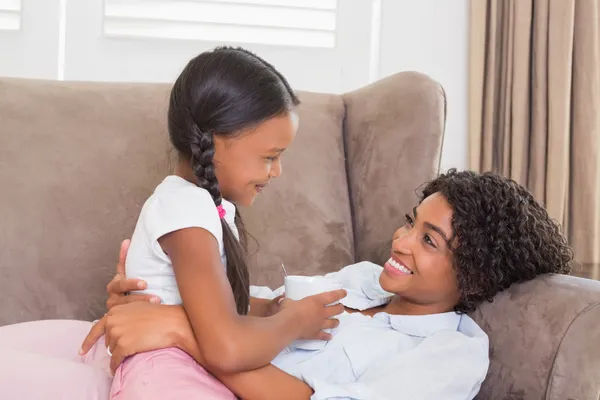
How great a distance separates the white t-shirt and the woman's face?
0.39 meters

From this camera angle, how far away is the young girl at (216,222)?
113cm

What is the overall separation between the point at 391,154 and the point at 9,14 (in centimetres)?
140

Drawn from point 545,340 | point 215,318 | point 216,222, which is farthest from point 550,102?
point 215,318

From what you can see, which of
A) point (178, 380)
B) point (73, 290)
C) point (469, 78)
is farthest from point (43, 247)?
point (469, 78)

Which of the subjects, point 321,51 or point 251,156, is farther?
point 321,51

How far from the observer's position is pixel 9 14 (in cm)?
235

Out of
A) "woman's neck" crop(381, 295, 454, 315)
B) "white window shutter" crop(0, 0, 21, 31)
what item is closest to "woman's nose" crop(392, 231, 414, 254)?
"woman's neck" crop(381, 295, 454, 315)

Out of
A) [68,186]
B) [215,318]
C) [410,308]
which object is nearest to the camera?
[215,318]

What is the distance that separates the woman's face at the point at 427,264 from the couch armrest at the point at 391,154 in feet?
0.99

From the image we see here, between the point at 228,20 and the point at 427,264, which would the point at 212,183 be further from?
the point at 228,20

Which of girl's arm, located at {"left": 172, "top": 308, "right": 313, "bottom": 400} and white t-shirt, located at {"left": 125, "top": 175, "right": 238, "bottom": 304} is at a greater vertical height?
white t-shirt, located at {"left": 125, "top": 175, "right": 238, "bottom": 304}

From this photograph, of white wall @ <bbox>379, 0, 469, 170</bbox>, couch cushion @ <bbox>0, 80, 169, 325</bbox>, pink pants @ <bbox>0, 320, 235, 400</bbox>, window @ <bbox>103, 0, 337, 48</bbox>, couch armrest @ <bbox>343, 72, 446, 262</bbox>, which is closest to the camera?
pink pants @ <bbox>0, 320, 235, 400</bbox>

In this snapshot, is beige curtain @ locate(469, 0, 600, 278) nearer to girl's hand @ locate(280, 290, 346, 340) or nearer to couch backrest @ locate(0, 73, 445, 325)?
couch backrest @ locate(0, 73, 445, 325)

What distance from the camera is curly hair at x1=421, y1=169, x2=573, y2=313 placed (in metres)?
1.41
